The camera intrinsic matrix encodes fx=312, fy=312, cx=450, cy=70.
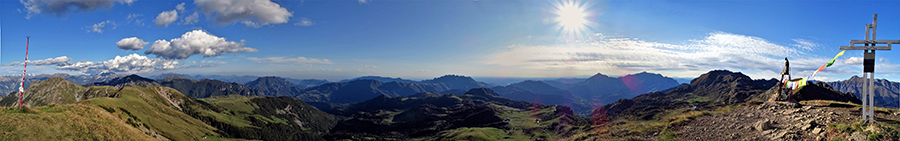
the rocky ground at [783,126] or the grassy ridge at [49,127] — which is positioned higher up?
the rocky ground at [783,126]

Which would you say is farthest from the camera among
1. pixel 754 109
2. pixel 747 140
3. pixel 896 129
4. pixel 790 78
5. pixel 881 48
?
pixel 790 78

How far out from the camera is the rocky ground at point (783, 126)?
14.9 metres

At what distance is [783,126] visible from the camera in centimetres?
1905

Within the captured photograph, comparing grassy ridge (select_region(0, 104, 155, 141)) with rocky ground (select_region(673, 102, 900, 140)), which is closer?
rocky ground (select_region(673, 102, 900, 140))

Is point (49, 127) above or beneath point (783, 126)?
beneath

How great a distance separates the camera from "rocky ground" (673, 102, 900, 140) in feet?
48.9

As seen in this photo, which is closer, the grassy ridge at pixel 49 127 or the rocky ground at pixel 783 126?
the rocky ground at pixel 783 126

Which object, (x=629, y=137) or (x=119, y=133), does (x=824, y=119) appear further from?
(x=119, y=133)

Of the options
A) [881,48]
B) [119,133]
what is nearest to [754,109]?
[881,48]

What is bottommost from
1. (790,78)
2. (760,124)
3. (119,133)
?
(119,133)

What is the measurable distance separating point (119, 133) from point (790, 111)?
67.2 metres

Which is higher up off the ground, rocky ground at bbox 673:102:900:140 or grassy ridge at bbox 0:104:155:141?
rocky ground at bbox 673:102:900:140

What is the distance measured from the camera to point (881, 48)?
16.2 m

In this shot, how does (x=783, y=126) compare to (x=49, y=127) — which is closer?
(x=783, y=126)
